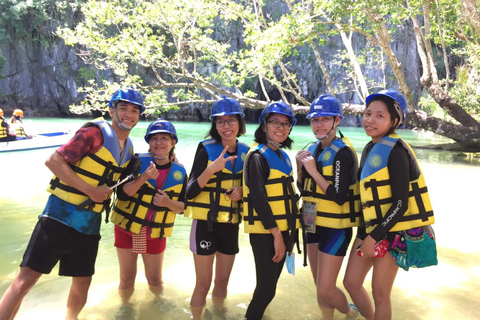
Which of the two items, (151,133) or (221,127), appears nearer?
(221,127)

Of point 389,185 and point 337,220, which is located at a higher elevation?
point 389,185

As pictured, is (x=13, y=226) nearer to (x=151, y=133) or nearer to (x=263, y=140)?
(x=151, y=133)

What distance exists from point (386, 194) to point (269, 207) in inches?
31.0

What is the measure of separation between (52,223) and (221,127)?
4.48 ft

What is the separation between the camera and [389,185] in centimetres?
239

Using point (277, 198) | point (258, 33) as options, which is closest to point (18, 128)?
point (258, 33)

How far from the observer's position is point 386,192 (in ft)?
7.89

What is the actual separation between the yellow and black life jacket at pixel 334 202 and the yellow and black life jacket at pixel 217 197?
599mm

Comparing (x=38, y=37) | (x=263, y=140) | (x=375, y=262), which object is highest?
(x=38, y=37)

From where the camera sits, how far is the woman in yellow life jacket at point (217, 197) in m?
2.73

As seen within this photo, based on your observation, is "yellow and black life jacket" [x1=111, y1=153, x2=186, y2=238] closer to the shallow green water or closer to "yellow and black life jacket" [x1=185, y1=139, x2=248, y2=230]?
"yellow and black life jacket" [x1=185, y1=139, x2=248, y2=230]

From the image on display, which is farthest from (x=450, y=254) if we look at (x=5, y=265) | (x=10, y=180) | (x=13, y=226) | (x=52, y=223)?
(x=10, y=180)

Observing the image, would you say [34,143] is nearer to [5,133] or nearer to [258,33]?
[5,133]

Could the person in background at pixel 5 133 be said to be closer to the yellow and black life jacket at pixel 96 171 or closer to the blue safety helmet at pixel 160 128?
the blue safety helmet at pixel 160 128
